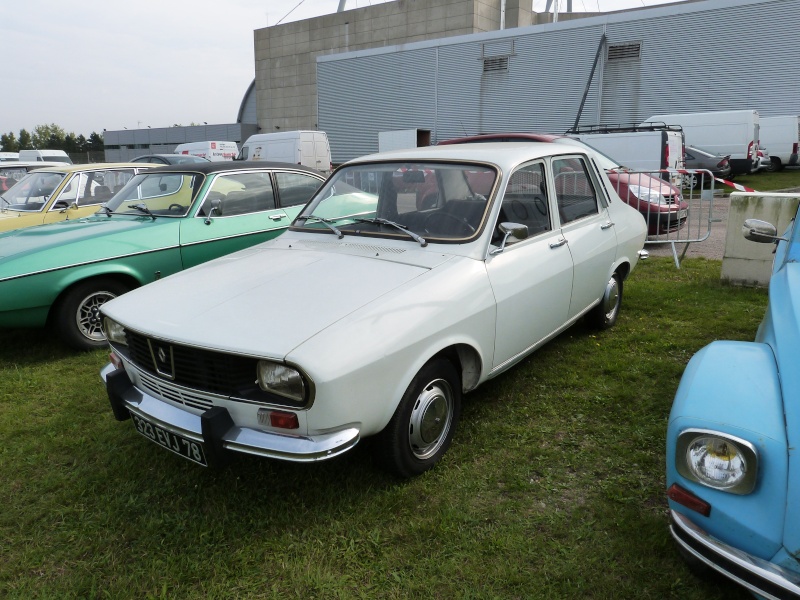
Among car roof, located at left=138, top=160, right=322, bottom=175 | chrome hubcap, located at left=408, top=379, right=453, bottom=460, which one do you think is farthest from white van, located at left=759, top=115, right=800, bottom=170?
chrome hubcap, located at left=408, top=379, right=453, bottom=460

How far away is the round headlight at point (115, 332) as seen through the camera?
128 inches

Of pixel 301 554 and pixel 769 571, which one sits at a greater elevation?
pixel 769 571

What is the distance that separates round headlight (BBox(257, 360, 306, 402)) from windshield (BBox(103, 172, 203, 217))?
392cm

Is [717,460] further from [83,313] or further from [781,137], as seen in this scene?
[781,137]

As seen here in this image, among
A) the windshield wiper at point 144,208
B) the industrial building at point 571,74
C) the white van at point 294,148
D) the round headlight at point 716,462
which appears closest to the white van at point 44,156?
the white van at point 294,148

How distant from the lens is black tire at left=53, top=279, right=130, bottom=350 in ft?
16.7

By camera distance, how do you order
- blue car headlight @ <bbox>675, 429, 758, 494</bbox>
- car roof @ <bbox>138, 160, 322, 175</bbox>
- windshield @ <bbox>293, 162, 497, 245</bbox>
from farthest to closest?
car roof @ <bbox>138, 160, 322, 175</bbox> < windshield @ <bbox>293, 162, 497, 245</bbox> < blue car headlight @ <bbox>675, 429, 758, 494</bbox>

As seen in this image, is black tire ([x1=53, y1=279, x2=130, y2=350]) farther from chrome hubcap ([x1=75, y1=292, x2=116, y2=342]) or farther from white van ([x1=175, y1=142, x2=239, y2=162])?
white van ([x1=175, y1=142, x2=239, y2=162])

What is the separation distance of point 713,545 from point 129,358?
9.34 ft

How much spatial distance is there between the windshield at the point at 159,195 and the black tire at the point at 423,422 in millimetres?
3911

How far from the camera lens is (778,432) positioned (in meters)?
1.95

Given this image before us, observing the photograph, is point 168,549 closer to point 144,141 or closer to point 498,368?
point 498,368

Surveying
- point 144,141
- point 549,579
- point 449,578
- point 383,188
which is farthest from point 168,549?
point 144,141

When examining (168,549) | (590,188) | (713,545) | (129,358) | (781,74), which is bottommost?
(168,549)
